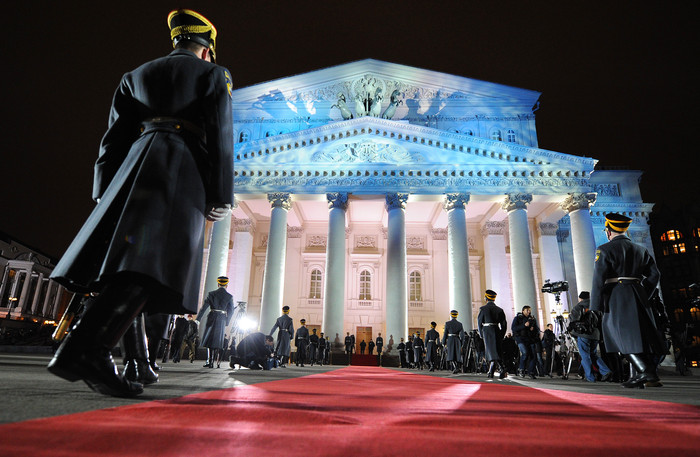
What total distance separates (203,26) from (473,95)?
85.2 ft

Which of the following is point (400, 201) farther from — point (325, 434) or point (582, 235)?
point (325, 434)

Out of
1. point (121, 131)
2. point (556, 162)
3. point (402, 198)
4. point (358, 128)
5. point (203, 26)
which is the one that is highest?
point (358, 128)

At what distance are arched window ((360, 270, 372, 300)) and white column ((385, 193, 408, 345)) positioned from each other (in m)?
9.25

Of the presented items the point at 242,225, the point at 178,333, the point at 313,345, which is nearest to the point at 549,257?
the point at 313,345

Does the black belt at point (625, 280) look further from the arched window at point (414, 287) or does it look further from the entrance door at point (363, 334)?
the arched window at point (414, 287)

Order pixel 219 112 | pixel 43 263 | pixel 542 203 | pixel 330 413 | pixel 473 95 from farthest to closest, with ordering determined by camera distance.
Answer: pixel 43 263 → pixel 473 95 → pixel 542 203 → pixel 219 112 → pixel 330 413

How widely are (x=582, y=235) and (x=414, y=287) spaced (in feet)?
40.3

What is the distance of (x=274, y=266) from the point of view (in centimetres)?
2077

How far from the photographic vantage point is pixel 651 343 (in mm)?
5184

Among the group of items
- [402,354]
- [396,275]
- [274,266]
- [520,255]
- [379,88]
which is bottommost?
[402,354]

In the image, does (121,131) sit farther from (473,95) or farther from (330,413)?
(473,95)

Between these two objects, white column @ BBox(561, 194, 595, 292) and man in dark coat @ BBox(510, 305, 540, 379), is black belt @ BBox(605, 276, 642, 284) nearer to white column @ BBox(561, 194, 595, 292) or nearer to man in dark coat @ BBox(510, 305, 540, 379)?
man in dark coat @ BBox(510, 305, 540, 379)

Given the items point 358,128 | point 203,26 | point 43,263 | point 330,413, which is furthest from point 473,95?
point 43,263

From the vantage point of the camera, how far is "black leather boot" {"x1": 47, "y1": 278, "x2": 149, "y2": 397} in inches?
74.6
